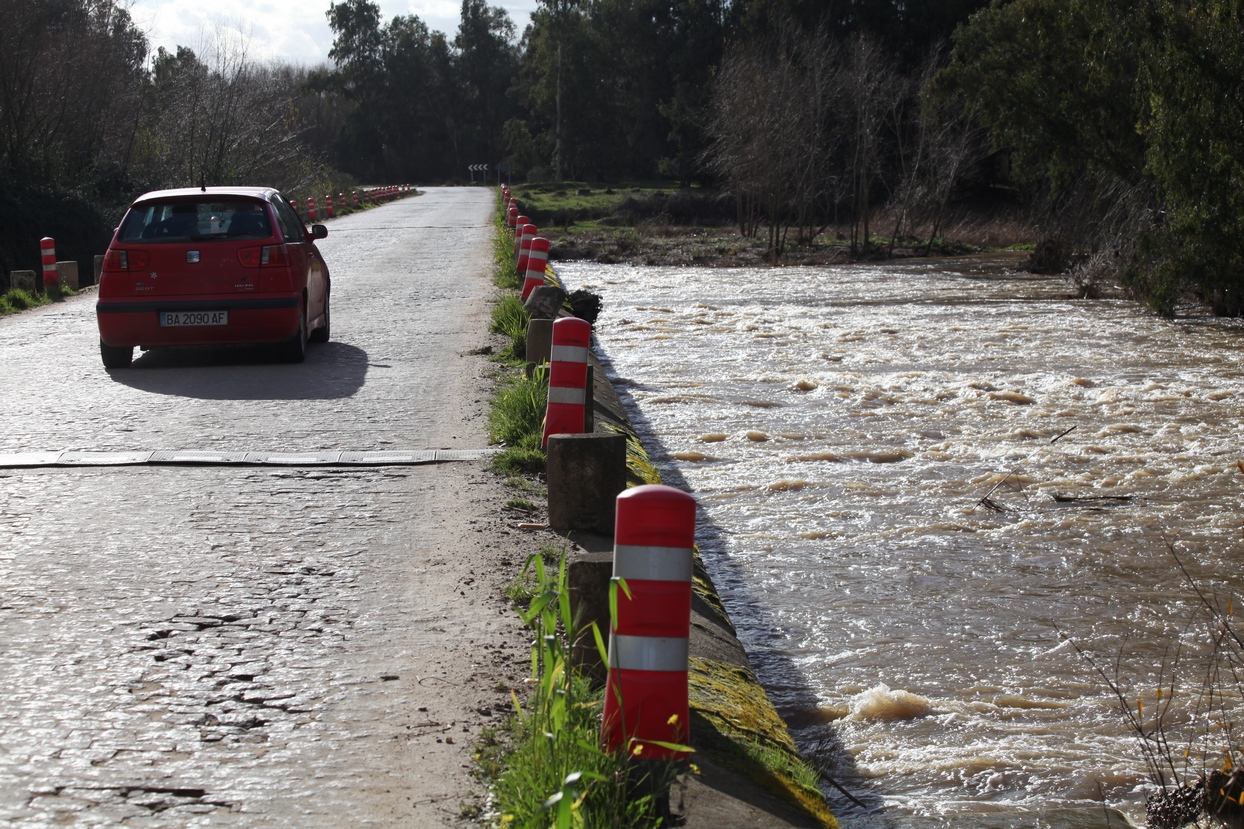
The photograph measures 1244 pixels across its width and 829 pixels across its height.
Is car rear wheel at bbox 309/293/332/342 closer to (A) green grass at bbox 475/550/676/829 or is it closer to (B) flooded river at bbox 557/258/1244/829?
→ (B) flooded river at bbox 557/258/1244/829

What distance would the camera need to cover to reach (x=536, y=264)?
15.6 meters

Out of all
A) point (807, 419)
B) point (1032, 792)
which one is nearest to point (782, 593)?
point (1032, 792)

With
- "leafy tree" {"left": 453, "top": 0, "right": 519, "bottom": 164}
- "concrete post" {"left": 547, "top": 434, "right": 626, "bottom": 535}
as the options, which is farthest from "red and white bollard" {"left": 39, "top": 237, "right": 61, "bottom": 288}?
"leafy tree" {"left": 453, "top": 0, "right": 519, "bottom": 164}

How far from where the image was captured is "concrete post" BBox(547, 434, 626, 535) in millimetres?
6055

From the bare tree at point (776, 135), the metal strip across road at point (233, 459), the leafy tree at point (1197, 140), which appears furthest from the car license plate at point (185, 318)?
the bare tree at point (776, 135)

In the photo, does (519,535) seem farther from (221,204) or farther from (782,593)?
(221,204)

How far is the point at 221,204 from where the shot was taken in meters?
11.6

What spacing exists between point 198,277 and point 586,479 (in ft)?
21.2

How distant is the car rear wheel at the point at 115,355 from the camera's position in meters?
11.5

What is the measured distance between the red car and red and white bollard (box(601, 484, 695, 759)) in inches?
343

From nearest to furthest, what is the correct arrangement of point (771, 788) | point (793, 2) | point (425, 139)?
point (771, 788), point (793, 2), point (425, 139)

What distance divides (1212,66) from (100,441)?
55.0 ft

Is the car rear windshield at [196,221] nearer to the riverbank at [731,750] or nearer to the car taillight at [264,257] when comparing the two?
the car taillight at [264,257]

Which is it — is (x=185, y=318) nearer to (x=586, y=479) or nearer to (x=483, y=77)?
(x=586, y=479)
